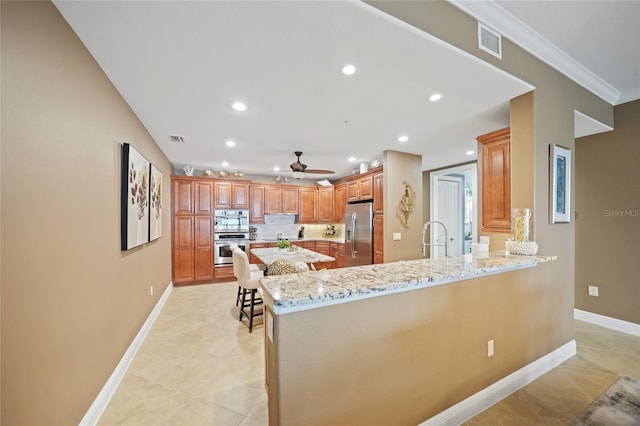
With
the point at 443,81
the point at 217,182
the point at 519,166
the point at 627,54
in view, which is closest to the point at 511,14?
the point at 443,81

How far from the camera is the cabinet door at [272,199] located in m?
6.10

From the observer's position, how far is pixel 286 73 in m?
1.91

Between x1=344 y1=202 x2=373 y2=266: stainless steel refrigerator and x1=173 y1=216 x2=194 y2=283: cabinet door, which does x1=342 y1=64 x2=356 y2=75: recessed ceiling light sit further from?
x1=173 y1=216 x2=194 y2=283: cabinet door

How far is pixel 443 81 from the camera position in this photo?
201 cm

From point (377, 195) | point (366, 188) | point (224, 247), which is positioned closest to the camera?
point (377, 195)

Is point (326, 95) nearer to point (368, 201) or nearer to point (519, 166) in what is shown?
point (519, 166)

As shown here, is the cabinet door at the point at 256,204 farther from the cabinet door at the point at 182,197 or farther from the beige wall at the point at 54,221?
the beige wall at the point at 54,221

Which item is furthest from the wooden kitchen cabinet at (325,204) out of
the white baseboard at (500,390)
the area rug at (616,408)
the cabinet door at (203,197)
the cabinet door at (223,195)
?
the area rug at (616,408)

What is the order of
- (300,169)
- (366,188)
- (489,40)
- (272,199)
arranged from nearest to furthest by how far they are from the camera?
(489,40) → (300,169) → (366,188) → (272,199)

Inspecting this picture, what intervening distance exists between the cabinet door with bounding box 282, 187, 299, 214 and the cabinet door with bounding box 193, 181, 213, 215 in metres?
1.72

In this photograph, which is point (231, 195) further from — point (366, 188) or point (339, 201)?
point (366, 188)

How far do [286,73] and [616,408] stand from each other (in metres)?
3.27

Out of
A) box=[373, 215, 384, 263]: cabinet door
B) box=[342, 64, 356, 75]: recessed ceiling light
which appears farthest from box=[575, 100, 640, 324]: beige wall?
Answer: box=[342, 64, 356, 75]: recessed ceiling light

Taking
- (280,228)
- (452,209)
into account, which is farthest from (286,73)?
(452,209)
